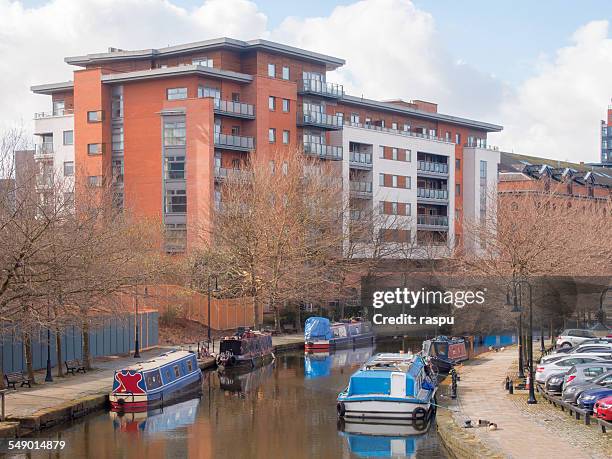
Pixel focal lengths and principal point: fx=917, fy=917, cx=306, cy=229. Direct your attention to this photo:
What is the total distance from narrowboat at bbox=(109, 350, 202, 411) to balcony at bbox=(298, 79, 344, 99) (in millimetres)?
43111

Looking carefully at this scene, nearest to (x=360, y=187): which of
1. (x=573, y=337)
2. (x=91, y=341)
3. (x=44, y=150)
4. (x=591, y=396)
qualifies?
(x=44, y=150)

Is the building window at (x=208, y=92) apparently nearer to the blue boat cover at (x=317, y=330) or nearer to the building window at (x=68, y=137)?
the building window at (x=68, y=137)

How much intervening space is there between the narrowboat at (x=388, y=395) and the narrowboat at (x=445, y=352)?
1078cm

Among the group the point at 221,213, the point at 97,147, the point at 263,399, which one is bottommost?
the point at 263,399

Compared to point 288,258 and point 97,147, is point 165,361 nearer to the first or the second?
point 288,258

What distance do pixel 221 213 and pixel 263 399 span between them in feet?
89.7

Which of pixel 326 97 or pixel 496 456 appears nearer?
pixel 496 456

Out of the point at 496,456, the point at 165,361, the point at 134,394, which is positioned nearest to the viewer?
the point at 496,456

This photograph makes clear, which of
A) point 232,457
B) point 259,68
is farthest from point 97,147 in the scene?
point 232,457

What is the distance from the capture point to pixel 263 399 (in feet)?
141

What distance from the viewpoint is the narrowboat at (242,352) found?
175 feet

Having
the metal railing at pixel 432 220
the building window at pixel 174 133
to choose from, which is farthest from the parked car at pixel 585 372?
the metal railing at pixel 432 220

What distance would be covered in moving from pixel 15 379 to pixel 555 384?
23.1m

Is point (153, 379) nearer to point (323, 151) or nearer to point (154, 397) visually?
point (154, 397)
